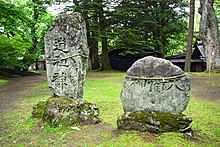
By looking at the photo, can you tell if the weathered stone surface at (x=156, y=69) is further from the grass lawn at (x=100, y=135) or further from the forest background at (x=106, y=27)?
the forest background at (x=106, y=27)

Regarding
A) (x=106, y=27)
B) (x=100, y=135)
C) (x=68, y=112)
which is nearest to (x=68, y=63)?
(x=68, y=112)

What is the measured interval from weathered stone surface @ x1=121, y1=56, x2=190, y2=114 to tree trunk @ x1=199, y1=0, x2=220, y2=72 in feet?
56.0

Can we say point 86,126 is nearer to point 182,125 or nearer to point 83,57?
point 83,57

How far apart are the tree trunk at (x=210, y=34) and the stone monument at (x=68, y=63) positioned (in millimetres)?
17197

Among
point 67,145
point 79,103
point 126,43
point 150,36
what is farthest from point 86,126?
point 150,36

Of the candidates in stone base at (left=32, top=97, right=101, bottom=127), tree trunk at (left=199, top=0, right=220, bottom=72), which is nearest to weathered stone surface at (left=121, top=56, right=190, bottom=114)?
stone base at (left=32, top=97, right=101, bottom=127)

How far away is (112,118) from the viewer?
582 centimetres

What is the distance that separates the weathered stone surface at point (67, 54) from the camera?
5.49 m

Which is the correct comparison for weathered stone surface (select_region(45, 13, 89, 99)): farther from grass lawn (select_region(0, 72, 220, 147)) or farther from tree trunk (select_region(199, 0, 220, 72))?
tree trunk (select_region(199, 0, 220, 72))

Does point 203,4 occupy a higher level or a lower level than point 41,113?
higher

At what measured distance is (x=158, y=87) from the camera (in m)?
4.61

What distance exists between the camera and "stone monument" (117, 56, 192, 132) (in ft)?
14.6

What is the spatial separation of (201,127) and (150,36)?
77.8ft

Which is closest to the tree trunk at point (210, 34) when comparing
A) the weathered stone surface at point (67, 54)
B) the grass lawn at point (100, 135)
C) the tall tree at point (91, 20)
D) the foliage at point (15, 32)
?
the tall tree at point (91, 20)
